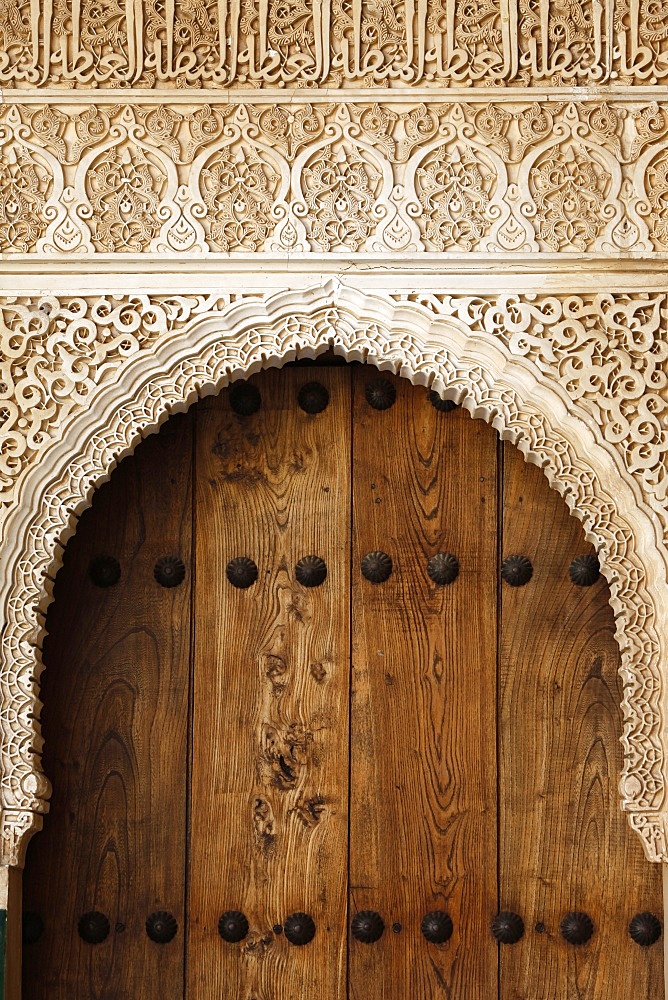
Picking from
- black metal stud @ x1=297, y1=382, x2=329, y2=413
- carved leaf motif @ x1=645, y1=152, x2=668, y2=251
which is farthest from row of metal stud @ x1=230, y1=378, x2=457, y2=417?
carved leaf motif @ x1=645, y1=152, x2=668, y2=251

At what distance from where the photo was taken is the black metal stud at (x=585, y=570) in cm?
240

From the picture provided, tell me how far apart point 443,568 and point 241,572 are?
1.29ft

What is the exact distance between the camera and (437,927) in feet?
7.63

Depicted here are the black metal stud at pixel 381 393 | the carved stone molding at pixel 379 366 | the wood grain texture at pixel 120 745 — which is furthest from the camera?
the black metal stud at pixel 381 393

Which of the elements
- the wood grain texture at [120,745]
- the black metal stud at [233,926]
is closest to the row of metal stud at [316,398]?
the wood grain texture at [120,745]

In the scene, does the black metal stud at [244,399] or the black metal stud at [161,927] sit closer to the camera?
the black metal stud at [161,927]

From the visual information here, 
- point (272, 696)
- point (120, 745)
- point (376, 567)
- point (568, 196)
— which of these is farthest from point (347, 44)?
point (120, 745)

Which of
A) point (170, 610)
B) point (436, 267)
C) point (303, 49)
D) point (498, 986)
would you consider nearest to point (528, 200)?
point (436, 267)

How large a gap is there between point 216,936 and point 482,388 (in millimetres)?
1145

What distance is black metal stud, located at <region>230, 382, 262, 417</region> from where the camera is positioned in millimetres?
2490

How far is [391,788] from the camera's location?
2.39m

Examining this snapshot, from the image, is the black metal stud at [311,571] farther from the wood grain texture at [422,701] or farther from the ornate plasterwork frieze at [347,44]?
the ornate plasterwork frieze at [347,44]

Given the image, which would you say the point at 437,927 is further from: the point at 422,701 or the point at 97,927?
the point at 97,927

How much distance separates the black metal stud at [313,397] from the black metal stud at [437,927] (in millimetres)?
999
